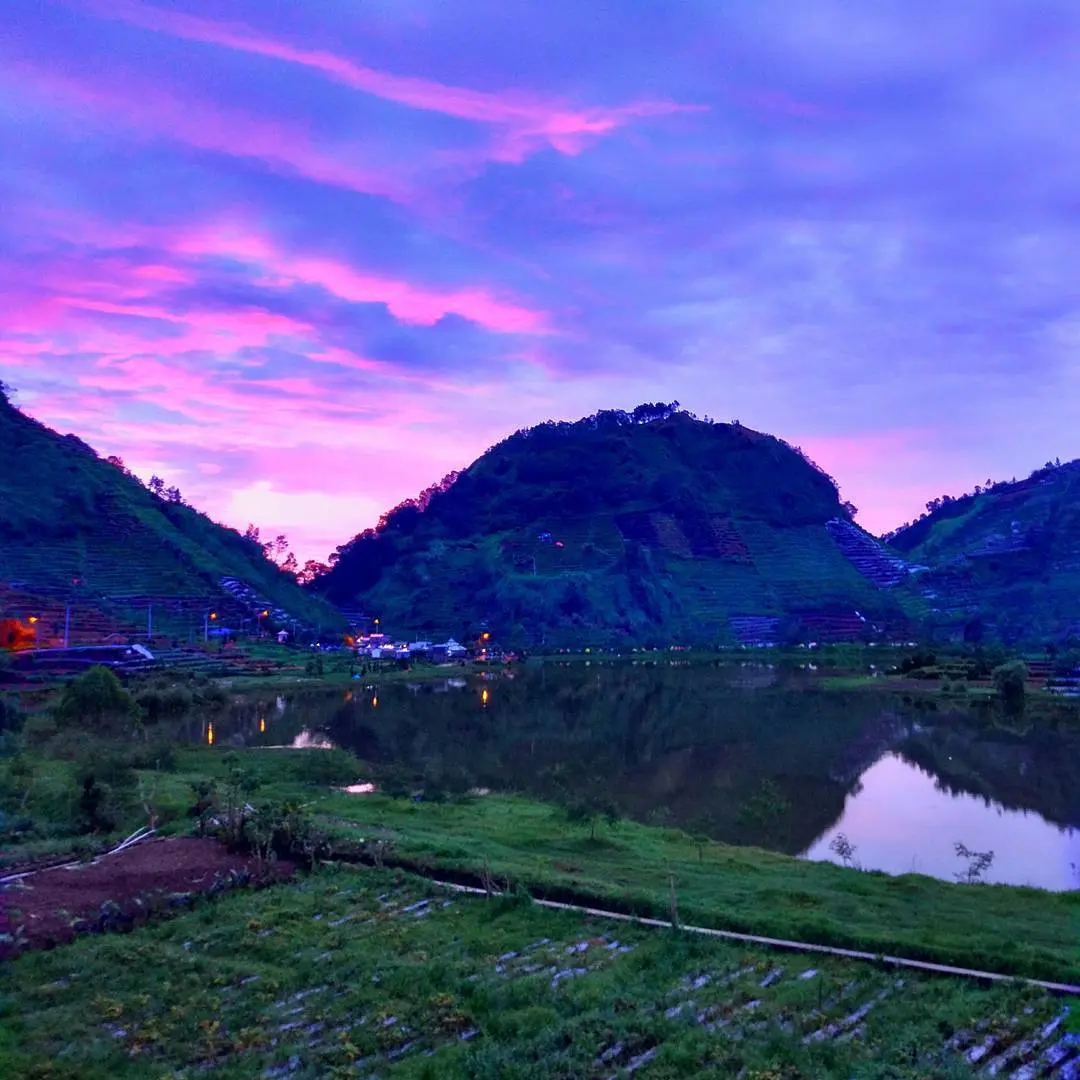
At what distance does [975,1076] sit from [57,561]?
95.0m

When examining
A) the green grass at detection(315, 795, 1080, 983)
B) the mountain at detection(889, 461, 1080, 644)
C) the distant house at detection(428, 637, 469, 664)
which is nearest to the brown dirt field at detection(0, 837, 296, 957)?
the green grass at detection(315, 795, 1080, 983)

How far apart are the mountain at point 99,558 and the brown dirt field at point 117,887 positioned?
206 feet

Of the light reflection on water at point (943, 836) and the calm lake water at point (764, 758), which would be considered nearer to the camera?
the light reflection on water at point (943, 836)

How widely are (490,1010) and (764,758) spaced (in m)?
28.6

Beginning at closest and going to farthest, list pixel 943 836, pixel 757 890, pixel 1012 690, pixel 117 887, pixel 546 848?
1. pixel 117 887
2. pixel 757 890
3. pixel 546 848
4. pixel 943 836
5. pixel 1012 690

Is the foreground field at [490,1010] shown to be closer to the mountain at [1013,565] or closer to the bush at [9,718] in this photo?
the bush at [9,718]

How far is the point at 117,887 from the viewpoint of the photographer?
15234mm

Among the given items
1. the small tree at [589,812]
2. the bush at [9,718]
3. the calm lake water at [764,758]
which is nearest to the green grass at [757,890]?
the small tree at [589,812]

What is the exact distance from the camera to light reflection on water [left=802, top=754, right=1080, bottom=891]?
21.4 m

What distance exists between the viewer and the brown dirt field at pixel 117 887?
1352 centimetres

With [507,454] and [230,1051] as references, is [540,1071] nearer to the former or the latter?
[230,1051]

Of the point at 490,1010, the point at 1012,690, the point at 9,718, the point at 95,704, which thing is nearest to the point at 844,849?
the point at 490,1010

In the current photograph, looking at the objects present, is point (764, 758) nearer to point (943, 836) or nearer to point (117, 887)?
point (943, 836)

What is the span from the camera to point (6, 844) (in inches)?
729
